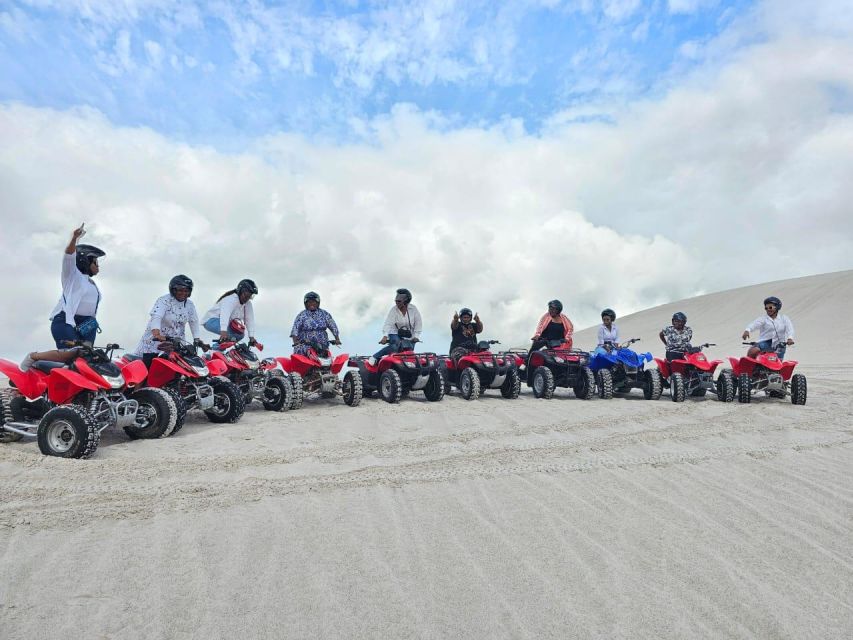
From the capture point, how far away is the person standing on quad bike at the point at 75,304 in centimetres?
630

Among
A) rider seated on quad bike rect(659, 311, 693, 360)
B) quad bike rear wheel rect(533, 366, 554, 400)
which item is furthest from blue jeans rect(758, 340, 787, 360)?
quad bike rear wheel rect(533, 366, 554, 400)

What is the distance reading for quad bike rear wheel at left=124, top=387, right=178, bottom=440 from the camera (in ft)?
22.0

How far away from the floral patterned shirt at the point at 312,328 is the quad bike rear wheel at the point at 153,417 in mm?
3594

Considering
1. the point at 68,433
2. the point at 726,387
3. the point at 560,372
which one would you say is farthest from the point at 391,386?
the point at 726,387

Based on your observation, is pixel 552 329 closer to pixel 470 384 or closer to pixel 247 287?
pixel 470 384

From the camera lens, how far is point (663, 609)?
3.03 meters

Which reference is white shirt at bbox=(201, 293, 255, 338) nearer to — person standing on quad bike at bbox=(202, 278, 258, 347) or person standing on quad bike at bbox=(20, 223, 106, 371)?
person standing on quad bike at bbox=(202, 278, 258, 347)

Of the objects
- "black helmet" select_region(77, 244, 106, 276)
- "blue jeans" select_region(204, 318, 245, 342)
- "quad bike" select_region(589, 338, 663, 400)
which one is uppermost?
"black helmet" select_region(77, 244, 106, 276)

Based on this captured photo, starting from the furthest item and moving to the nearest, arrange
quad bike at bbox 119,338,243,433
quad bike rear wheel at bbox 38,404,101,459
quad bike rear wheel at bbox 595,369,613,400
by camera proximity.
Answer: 1. quad bike rear wheel at bbox 595,369,613,400
2. quad bike at bbox 119,338,243,433
3. quad bike rear wheel at bbox 38,404,101,459

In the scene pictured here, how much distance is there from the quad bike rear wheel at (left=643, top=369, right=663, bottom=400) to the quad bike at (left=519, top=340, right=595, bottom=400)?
986 mm

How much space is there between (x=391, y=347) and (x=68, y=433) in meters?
5.76

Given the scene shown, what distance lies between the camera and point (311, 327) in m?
10.3

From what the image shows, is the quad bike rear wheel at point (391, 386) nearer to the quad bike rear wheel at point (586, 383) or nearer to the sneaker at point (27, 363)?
the quad bike rear wheel at point (586, 383)

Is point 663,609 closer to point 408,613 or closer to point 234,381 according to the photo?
point 408,613
